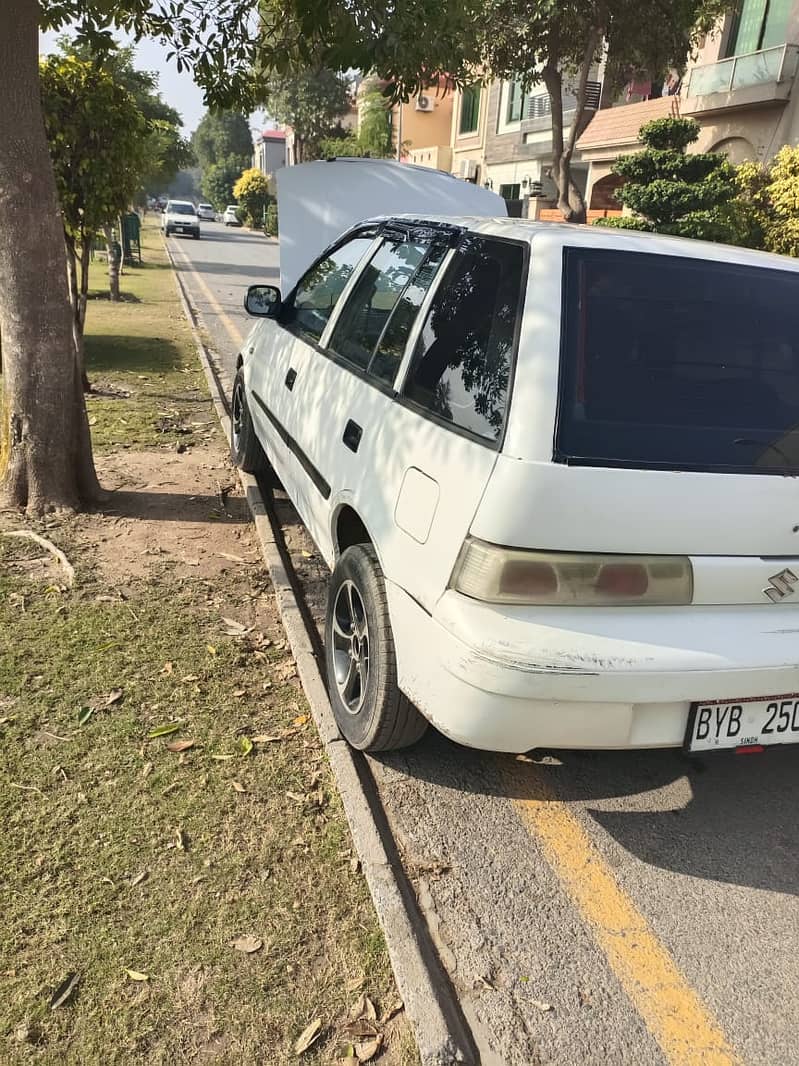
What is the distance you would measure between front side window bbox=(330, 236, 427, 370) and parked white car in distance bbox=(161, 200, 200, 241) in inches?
1688

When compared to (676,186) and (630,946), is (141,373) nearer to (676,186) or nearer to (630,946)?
(630,946)

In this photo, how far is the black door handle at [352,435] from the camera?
3.14 m

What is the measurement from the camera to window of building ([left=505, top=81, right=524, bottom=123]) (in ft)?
101

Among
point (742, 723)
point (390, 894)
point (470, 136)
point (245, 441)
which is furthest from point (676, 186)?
point (470, 136)

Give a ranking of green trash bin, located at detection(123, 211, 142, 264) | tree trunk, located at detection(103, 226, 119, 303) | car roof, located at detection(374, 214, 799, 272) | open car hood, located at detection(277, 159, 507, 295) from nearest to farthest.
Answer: car roof, located at detection(374, 214, 799, 272) < open car hood, located at detection(277, 159, 507, 295) < tree trunk, located at detection(103, 226, 119, 303) < green trash bin, located at detection(123, 211, 142, 264)

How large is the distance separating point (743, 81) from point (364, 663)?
1998cm

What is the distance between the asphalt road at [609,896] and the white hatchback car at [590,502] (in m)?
0.46

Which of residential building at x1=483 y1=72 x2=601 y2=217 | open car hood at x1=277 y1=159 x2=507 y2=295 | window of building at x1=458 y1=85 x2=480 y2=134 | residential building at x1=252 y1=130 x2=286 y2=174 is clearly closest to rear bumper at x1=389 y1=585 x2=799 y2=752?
open car hood at x1=277 y1=159 x2=507 y2=295

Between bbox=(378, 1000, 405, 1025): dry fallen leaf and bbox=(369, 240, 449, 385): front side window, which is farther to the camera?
bbox=(369, 240, 449, 385): front side window

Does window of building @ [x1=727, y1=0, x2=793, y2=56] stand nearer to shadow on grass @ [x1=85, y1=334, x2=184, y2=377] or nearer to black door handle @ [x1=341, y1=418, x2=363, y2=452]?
shadow on grass @ [x1=85, y1=334, x2=184, y2=377]

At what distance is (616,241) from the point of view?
2658 millimetres

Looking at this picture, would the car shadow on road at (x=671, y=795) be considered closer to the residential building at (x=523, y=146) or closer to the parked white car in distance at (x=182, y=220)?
the residential building at (x=523, y=146)

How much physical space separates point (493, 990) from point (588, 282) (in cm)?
207

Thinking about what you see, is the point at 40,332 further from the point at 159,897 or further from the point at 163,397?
the point at 163,397
